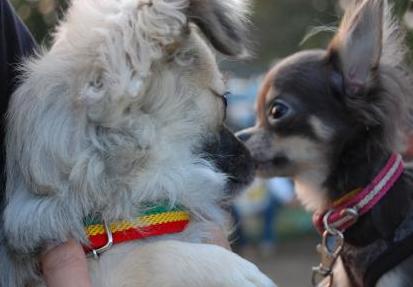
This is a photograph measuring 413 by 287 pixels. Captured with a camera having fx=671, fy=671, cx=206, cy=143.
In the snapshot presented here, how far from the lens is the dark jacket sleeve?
2357 millimetres

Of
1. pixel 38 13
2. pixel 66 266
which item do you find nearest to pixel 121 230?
pixel 66 266

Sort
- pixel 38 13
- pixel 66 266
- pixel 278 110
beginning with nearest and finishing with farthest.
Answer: pixel 66 266, pixel 278 110, pixel 38 13

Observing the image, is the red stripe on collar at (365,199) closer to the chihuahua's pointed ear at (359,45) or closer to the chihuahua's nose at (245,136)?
the chihuahua's pointed ear at (359,45)

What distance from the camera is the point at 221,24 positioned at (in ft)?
7.35

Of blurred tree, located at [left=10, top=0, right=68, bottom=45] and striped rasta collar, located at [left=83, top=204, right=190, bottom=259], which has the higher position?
striped rasta collar, located at [left=83, top=204, right=190, bottom=259]

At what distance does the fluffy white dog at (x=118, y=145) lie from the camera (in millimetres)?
2102

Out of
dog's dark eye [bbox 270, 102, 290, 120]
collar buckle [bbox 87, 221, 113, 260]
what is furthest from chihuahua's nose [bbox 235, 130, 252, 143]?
collar buckle [bbox 87, 221, 113, 260]

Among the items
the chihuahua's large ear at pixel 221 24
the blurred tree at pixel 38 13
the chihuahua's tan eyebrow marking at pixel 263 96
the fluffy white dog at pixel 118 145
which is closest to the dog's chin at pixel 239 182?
the fluffy white dog at pixel 118 145

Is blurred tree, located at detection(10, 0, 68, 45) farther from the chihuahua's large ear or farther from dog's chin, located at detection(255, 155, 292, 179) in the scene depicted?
the chihuahua's large ear

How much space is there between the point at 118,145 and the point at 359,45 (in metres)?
1.42

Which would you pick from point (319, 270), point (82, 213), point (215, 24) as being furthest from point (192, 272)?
point (319, 270)

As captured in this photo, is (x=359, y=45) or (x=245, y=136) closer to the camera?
(x=359, y=45)

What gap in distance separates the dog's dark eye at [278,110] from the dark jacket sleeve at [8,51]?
129cm

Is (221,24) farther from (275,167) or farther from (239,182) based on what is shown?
(275,167)
